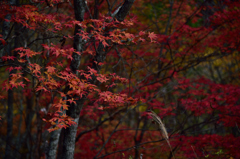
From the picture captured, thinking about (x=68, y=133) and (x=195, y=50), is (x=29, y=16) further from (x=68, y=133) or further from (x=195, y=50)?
(x=195, y=50)

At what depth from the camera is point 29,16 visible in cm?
412

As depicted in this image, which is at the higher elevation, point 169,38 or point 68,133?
point 169,38

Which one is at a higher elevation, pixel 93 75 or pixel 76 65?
pixel 76 65

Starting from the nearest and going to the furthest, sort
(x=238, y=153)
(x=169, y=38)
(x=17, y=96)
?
1. (x=238, y=153)
2. (x=169, y=38)
3. (x=17, y=96)

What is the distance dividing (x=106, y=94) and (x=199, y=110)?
318 centimetres

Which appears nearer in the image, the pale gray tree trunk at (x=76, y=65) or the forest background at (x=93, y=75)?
the forest background at (x=93, y=75)

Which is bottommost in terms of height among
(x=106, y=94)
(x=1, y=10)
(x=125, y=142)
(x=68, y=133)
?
(x=125, y=142)

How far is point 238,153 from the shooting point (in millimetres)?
4371

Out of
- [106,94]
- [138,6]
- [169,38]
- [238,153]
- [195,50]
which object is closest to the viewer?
[106,94]

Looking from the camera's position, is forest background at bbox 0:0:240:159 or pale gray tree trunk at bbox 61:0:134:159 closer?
forest background at bbox 0:0:240:159

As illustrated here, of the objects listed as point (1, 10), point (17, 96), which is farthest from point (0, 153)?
point (1, 10)

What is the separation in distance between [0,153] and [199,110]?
8.62 meters

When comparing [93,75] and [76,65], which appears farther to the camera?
[76,65]

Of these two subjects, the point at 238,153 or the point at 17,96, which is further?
the point at 17,96
